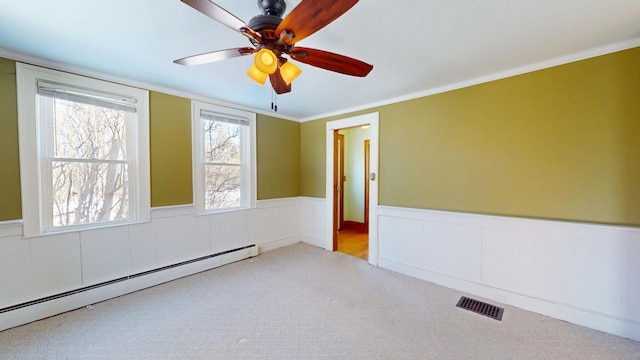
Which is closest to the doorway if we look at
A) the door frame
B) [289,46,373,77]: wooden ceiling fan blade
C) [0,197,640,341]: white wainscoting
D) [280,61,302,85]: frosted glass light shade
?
the door frame

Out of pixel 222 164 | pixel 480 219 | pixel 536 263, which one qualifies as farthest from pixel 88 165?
pixel 536 263

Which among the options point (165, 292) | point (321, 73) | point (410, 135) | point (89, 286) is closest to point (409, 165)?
point (410, 135)

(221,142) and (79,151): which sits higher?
(221,142)

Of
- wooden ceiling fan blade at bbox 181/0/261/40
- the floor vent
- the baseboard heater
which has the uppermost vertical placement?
wooden ceiling fan blade at bbox 181/0/261/40

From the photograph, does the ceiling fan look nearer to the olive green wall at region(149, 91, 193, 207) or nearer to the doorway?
the olive green wall at region(149, 91, 193, 207)

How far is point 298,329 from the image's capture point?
Result: 2.01 metres

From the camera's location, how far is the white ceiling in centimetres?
149

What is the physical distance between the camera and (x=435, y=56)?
82.3 inches

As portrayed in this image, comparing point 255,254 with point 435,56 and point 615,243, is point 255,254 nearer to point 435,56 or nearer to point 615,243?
point 435,56

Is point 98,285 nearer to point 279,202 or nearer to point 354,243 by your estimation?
point 279,202

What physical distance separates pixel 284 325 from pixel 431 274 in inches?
71.6

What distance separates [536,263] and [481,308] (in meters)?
0.65

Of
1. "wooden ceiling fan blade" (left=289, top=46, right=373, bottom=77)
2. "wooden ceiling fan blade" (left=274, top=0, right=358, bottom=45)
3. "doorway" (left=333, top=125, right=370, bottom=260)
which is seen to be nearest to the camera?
"wooden ceiling fan blade" (left=274, top=0, right=358, bottom=45)

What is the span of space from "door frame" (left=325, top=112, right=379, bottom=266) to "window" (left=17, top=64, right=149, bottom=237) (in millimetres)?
2428
